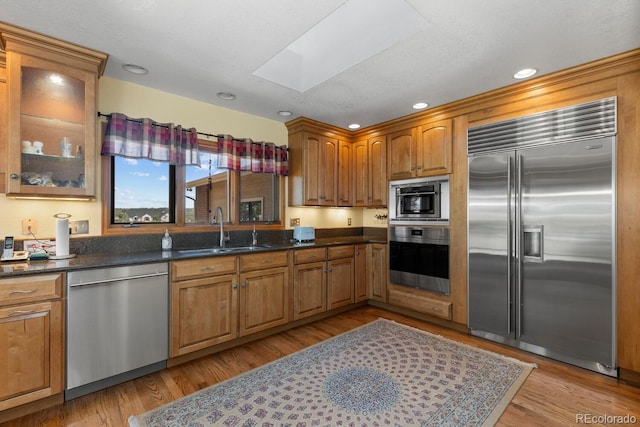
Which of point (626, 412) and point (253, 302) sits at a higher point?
point (253, 302)

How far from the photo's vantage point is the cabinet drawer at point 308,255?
333cm

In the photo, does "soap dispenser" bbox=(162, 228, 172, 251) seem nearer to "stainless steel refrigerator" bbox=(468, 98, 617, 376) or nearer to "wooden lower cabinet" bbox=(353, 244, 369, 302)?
A: "wooden lower cabinet" bbox=(353, 244, 369, 302)

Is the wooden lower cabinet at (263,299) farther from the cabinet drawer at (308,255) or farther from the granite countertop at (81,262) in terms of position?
the granite countertop at (81,262)

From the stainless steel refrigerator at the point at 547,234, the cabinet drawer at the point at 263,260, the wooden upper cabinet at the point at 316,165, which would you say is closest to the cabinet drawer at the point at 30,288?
the cabinet drawer at the point at 263,260

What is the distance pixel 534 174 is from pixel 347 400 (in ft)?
8.15

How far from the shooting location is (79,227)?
8.18 ft

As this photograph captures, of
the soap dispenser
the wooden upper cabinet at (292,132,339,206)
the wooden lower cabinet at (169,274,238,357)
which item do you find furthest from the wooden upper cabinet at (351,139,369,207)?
the soap dispenser

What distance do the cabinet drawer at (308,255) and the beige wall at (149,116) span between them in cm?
70

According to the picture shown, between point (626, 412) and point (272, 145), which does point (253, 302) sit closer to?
point (272, 145)

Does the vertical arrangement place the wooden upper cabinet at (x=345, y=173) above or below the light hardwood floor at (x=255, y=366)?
above

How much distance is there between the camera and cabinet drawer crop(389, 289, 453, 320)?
10.9 ft

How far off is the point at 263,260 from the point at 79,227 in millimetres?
1587

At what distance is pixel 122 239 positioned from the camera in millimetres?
2686

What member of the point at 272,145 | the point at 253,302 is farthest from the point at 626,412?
the point at 272,145
